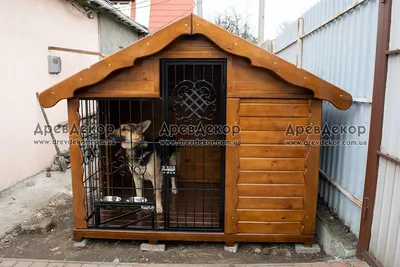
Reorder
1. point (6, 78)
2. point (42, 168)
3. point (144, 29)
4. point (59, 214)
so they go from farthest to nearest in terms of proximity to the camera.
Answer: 1. point (144, 29)
2. point (42, 168)
3. point (6, 78)
4. point (59, 214)

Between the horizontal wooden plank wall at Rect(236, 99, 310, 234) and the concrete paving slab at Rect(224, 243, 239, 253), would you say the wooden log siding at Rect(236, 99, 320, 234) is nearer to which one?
A: the horizontal wooden plank wall at Rect(236, 99, 310, 234)

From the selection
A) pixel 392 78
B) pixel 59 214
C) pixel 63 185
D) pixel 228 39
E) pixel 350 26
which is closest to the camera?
pixel 392 78

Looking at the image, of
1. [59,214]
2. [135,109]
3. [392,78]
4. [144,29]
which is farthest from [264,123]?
[144,29]

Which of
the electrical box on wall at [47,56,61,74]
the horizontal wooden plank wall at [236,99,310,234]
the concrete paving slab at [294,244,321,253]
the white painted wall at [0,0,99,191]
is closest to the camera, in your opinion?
the horizontal wooden plank wall at [236,99,310,234]

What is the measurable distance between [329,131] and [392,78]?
65.7 inches

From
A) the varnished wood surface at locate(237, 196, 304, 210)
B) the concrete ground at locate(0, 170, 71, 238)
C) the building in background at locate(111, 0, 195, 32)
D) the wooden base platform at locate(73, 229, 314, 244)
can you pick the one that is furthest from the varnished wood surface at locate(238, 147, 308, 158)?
the building in background at locate(111, 0, 195, 32)

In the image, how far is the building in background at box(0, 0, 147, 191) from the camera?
5.56 metres

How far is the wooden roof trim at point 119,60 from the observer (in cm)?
324

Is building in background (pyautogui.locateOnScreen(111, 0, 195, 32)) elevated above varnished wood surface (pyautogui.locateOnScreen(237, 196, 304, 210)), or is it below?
above

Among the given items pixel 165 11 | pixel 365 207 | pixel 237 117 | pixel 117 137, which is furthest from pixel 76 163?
pixel 165 11

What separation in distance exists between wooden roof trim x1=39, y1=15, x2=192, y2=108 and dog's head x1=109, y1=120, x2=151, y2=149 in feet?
3.24

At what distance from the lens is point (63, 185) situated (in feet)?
19.8

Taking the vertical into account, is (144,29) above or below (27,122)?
above

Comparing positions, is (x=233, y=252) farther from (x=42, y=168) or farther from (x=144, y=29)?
(x=144, y=29)
